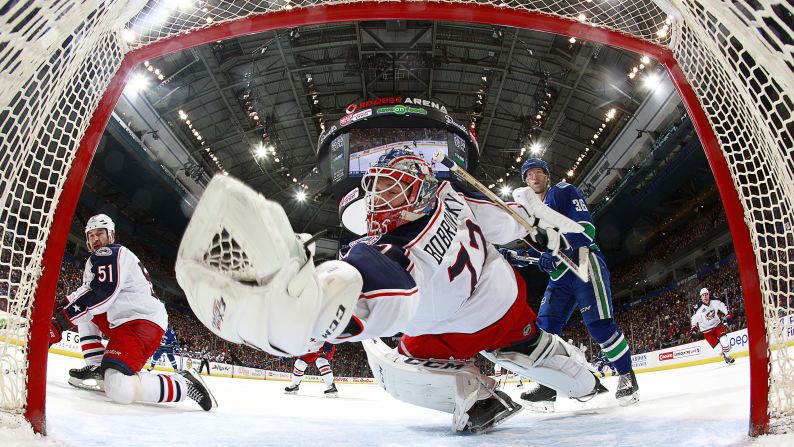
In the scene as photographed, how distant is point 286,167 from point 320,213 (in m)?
5.30

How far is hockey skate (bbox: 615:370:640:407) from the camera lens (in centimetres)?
294

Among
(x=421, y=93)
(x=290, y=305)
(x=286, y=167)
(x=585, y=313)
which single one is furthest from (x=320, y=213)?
(x=290, y=305)

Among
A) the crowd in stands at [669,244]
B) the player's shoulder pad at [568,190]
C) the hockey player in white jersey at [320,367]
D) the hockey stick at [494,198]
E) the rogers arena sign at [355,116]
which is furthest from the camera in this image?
the crowd in stands at [669,244]

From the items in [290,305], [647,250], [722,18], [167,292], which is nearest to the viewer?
[290,305]

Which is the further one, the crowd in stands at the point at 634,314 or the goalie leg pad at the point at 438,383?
the crowd in stands at the point at 634,314

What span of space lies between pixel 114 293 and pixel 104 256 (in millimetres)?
257

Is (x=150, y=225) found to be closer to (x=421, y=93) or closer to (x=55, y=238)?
(x=421, y=93)

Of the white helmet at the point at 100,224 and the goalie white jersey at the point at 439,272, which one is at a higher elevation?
the white helmet at the point at 100,224

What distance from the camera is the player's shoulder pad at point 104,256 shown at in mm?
3287

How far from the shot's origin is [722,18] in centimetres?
157

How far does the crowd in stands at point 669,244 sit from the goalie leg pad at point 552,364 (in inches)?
587

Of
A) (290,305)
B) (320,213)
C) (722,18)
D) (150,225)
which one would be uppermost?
(320,213)

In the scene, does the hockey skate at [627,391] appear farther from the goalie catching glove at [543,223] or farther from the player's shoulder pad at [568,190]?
the player's shoulder pad at [568,190]

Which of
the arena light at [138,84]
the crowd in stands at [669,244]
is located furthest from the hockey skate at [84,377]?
the crowd in stands at [669,244]
